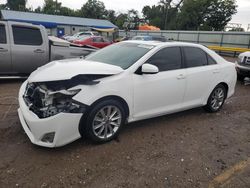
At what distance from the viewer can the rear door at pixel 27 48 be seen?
266 inches

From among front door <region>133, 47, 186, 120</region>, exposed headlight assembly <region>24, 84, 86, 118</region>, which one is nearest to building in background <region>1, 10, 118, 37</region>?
front door <region>133, 47, 186, 120</region>

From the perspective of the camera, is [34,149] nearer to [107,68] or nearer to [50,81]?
[50,81]

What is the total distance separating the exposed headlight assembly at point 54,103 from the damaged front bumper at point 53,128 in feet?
0.20

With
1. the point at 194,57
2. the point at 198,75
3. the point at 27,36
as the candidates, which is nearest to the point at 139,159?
the point at 198,75

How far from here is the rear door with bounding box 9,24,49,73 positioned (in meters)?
6.75

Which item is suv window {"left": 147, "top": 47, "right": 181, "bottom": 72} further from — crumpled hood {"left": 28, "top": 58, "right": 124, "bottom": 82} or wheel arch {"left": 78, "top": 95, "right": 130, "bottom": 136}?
wheel arch {"left": 78, "top": 95, "right": 130, "bottom": 136}

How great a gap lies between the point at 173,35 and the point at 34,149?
30290 mm

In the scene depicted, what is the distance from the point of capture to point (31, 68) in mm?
7090

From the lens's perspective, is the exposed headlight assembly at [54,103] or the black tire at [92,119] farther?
the black tire at [92,119]

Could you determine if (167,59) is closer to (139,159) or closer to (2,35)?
(139,159)

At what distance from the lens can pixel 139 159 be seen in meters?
3.28

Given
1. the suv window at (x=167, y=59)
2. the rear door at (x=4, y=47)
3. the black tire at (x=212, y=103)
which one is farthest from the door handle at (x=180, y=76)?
the rear door at (x=4, y=47)

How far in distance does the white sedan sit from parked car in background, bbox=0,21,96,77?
3.22 m

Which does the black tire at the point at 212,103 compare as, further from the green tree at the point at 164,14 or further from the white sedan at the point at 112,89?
the green tree at the point at 164,14
